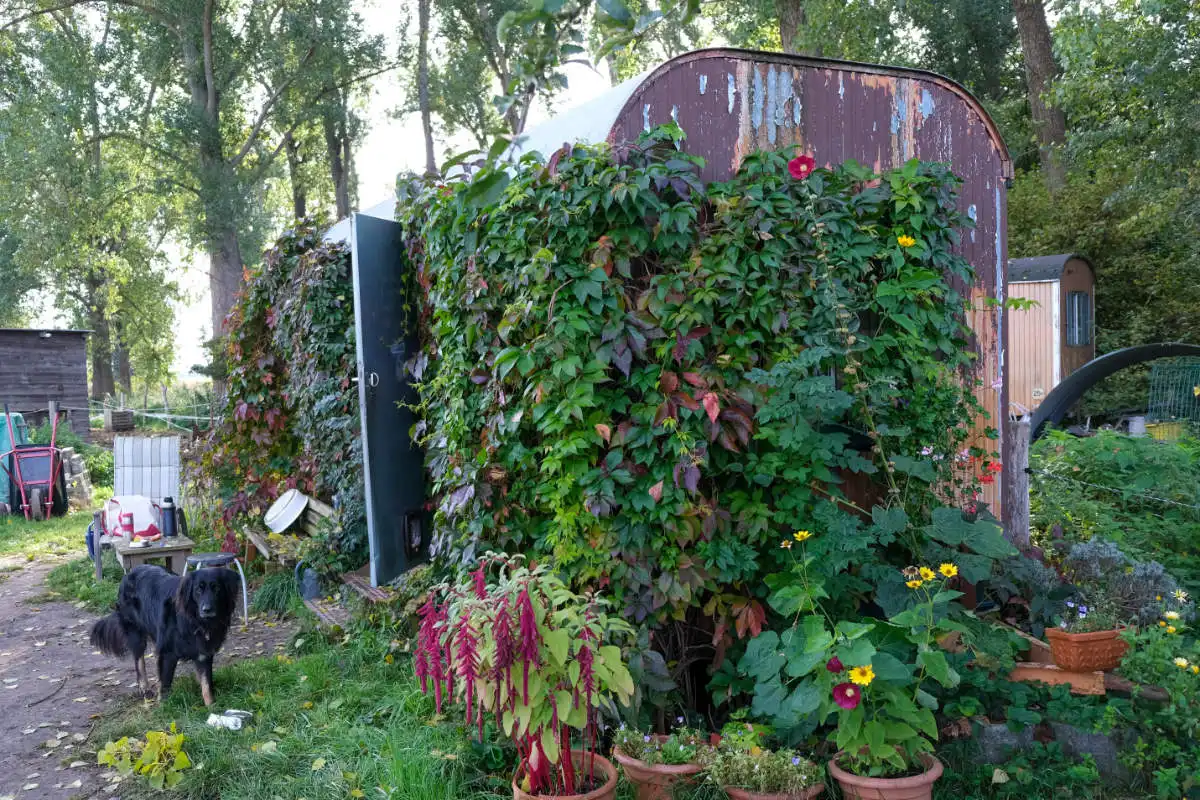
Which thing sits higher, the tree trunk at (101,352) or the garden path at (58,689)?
the tree trunk at (101,352)

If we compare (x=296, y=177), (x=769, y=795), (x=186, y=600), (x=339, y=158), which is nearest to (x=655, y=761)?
(x=769, y=795)

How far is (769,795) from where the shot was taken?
2.72m

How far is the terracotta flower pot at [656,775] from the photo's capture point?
285cm

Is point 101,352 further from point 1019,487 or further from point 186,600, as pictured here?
point 1019,487

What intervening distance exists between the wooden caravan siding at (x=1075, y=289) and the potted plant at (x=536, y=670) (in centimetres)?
1166

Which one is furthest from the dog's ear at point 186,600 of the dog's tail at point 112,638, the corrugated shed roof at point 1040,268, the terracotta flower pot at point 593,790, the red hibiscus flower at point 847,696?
the corrugated shed roof at point 1040,268

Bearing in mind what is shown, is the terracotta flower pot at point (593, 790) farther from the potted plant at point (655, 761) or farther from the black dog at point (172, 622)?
the black dog at point (172, 622)

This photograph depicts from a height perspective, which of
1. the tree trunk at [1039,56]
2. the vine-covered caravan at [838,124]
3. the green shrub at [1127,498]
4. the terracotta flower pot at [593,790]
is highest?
the tree trunk at [1039,56]

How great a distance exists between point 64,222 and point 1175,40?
19828 millimetres

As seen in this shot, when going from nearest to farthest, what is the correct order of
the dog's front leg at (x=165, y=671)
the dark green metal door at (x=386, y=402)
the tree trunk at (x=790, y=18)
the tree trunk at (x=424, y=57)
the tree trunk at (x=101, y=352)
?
the dog's front leg at (x=165, y=671) → the dark green metal door at (x=386, y=402) → the tree trunk at (x=790, y=18) → the tree trunk at (x=424, y=57) → the tree trunk at (x=101, y=352)

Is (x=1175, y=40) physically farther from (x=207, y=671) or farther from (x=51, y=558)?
(x=51, y=558)

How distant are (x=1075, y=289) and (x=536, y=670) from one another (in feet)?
41.5

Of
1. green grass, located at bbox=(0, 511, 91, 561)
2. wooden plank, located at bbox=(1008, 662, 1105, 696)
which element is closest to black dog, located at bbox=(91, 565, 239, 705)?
wooden plank, located at bbox=(1008, 662, 1105, 696)

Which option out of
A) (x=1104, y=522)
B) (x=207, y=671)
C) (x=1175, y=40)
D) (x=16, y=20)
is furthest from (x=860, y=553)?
(x=16, y=20)
